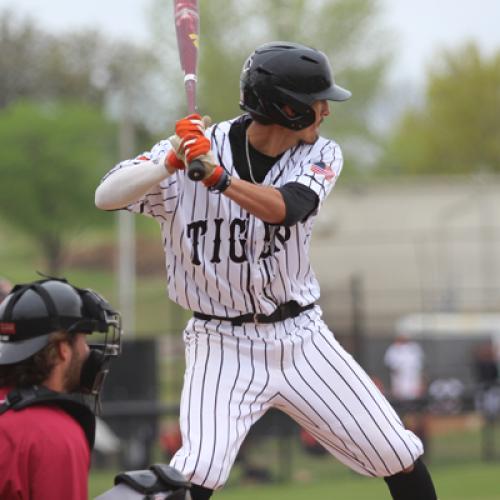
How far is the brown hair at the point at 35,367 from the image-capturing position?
3479mm

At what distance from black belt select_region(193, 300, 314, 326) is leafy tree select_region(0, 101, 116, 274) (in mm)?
27762

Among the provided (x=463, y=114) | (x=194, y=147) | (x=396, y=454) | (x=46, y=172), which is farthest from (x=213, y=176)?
(x=463, y=114)

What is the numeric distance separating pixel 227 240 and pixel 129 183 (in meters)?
0.52

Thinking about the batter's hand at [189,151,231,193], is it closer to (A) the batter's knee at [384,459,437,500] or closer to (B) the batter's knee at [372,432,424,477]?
(B) the batter's knee at [372,432,424,477]

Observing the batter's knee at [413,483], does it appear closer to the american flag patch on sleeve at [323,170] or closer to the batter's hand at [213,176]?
the american flag patch on sleeve at [323,170]

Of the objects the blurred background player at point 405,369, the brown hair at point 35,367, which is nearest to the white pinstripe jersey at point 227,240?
the brown hair at point 35,367

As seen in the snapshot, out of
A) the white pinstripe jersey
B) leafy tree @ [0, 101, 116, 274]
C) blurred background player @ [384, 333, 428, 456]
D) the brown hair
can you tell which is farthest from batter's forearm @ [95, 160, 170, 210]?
leafy tree @ [0, 101, 116, 274]

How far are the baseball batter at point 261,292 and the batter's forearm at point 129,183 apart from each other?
0.04 meters

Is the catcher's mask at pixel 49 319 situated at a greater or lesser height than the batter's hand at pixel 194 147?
lesser

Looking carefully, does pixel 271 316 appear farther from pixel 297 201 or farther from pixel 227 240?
pixel 297 201

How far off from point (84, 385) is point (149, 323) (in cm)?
2161

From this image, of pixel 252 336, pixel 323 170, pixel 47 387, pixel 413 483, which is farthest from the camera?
pixel 413 483

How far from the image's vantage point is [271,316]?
5.17 metres

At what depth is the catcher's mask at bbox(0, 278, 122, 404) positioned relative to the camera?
3488 millimetres
